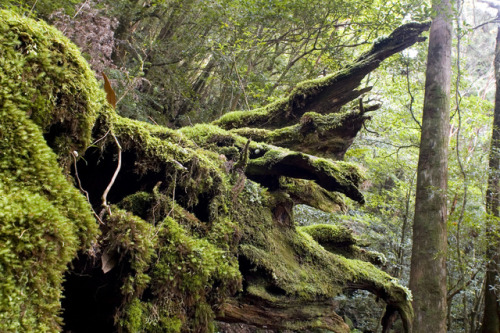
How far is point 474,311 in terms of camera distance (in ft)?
30.2

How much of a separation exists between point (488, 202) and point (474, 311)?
3984 millimetres

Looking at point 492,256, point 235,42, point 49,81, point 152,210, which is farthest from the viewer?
point 235,42

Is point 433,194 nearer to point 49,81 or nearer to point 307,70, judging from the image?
point 49,81

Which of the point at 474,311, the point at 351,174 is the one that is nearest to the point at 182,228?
the point at 351,174

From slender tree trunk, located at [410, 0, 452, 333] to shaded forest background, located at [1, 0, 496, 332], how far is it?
722mm

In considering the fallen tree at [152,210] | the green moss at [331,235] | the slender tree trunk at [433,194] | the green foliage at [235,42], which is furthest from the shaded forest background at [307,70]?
the fallen tree at [152,210]

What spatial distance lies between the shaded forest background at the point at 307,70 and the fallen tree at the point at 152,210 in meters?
3.00

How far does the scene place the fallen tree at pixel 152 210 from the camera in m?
1.47

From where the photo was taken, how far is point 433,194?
5.36 m

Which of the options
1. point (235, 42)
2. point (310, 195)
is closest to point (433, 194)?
point (310, 195)

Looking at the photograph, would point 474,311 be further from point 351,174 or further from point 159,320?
point 159,320

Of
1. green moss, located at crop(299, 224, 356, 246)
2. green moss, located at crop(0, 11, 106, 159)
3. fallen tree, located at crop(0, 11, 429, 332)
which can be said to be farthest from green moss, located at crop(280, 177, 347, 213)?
green moss, located at crop(0, 11, 106, 159)

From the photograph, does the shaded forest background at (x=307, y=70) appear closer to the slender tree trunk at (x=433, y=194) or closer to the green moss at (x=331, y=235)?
the slender tree trunk at (x=433, y=194)

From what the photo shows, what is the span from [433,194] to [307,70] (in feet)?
22.1
